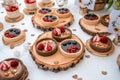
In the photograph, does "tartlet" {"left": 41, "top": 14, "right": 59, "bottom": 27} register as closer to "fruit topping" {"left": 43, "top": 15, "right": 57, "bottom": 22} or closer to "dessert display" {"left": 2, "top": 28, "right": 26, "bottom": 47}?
"fruit topping" {"left": 43, "top": 15, "right": 57, "bottom": 22}

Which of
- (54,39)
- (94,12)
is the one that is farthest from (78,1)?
(54,39)

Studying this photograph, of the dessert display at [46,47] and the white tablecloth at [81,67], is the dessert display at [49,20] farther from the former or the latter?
the dessert display at [46,47]

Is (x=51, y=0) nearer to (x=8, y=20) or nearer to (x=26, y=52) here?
(x=8, y=20)

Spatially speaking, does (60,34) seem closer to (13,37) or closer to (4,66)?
(13,37)

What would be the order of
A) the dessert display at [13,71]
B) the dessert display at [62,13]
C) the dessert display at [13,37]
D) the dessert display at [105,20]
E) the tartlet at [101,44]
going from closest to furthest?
1. the dessert display at [13,71]
2. the tartlet at [101,44]
3. the dessert display at [13,37]
4. the dessert display at [105,20]
5. the dessert display at [62,13]

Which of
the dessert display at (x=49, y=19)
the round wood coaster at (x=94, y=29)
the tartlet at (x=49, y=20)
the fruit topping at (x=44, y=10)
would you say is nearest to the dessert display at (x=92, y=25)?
the round wood coaster at (x=94, y=29)

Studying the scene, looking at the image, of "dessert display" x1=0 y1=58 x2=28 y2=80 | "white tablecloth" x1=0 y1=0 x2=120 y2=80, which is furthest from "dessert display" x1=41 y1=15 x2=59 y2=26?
"dessert display" x1=0 y1=58 x2=28 y2=80

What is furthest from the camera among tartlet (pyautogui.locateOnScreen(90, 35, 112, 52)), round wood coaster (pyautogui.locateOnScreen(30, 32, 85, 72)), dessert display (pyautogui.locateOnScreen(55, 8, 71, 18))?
dessert display (pyautogui.locateOnScreen(55, 8, 71, 18))
